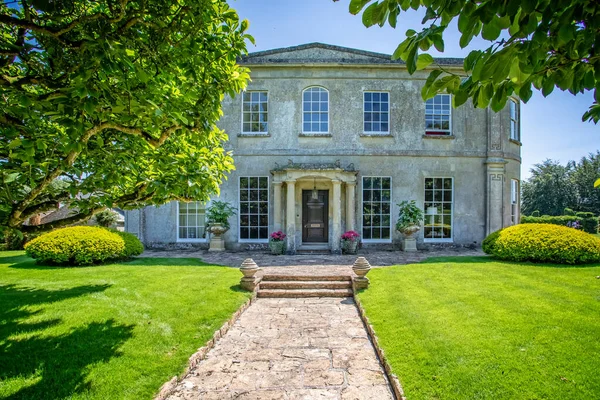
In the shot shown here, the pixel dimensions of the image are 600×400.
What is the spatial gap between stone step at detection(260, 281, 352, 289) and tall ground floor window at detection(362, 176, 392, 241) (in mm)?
6475

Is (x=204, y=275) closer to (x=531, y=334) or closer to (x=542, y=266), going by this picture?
(x=531, y=334)

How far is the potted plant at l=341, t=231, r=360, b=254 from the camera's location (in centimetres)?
1365

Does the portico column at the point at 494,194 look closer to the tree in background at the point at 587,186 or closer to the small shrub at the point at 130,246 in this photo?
the small shrub at the point at 130,246

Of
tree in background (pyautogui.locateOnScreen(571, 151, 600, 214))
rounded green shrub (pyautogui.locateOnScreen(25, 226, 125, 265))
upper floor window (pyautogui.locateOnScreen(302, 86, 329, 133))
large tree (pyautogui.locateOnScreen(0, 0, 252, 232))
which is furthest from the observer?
tree in background (pyautogui.locateOnScreen(571, 151, 600, 214))

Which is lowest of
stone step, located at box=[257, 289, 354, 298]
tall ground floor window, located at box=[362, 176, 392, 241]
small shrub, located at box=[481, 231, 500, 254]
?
stone step, located at box=[257, 289, 354, 298]

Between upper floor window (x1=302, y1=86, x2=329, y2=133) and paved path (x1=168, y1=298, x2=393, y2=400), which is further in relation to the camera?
upper floor window (x1=302, y1=86, x2=329, y2=133)

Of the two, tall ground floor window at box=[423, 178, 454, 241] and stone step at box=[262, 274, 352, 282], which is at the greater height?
tall ground floor window at box=[423, 178, 454, 241]

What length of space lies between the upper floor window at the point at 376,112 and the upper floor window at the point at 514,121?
6.41 m

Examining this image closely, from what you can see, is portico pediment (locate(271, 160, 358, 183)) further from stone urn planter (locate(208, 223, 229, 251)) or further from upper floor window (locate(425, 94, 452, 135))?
upper floor window (locate(425, 94, 452, 135))

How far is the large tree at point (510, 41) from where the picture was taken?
1.56 metres

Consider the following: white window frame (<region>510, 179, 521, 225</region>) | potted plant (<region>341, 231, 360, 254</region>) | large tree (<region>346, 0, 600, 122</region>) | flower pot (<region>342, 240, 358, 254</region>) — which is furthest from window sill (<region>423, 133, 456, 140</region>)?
large tree (<region>346, 0, 600, 122</region>)

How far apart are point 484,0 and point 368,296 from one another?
6.81 m

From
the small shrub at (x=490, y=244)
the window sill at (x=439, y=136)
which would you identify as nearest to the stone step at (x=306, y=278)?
the small shrub at (x=490, y=244)

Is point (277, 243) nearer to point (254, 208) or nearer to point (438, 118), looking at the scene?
point (254, 208)
